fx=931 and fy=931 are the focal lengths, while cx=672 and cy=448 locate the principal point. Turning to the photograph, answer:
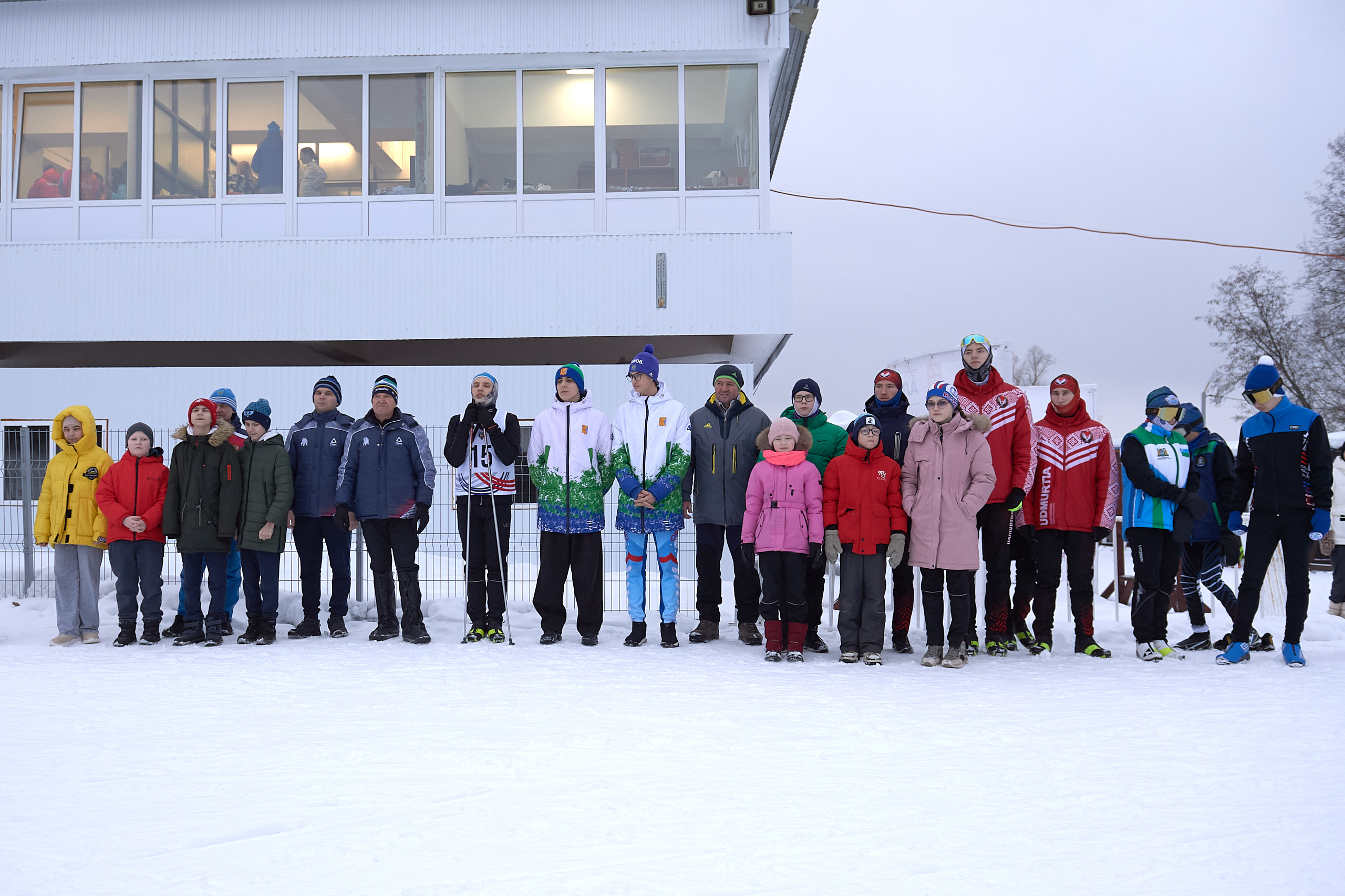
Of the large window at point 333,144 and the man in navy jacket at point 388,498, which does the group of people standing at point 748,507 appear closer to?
the man in navy jacket at point 388,498

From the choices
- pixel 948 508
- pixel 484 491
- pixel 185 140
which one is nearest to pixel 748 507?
pixel 948 508

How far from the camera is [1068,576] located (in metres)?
6.28

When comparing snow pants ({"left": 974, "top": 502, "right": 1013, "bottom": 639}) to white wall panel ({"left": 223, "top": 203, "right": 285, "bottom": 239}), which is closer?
snow pants ({"left": 974, "top": 502, "right": 1013, "bottom": 639})

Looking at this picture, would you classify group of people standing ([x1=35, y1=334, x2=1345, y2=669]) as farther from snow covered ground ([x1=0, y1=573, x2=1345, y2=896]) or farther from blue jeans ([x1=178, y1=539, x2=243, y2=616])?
snow covered ground ([x1=0, y1=573, x2=1345, y2=896])

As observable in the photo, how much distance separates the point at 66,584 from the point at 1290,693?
789 cm

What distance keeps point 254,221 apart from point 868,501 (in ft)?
34.3

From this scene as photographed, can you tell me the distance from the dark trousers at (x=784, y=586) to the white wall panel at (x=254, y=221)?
32.3ft

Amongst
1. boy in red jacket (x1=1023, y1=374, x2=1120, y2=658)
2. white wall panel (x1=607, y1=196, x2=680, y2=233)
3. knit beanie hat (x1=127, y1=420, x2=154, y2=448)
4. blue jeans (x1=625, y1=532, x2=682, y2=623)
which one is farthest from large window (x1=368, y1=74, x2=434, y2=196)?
boy in red jacket (x1=1023, y1=374, x2=1120, y2=658)

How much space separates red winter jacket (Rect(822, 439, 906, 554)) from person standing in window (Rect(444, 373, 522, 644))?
2.33 m

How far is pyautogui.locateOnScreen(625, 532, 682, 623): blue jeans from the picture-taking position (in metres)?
6.49

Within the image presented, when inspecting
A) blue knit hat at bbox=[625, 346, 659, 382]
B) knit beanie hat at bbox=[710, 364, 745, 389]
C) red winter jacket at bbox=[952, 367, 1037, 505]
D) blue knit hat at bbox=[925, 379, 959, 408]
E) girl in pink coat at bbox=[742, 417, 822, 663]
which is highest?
blue knit hat at bbox=[625, 346, 659, 382]

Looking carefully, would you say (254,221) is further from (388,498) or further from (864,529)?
(864,529)

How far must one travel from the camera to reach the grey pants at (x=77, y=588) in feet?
22.1

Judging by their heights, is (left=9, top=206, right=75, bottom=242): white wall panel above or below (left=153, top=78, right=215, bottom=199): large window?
below
